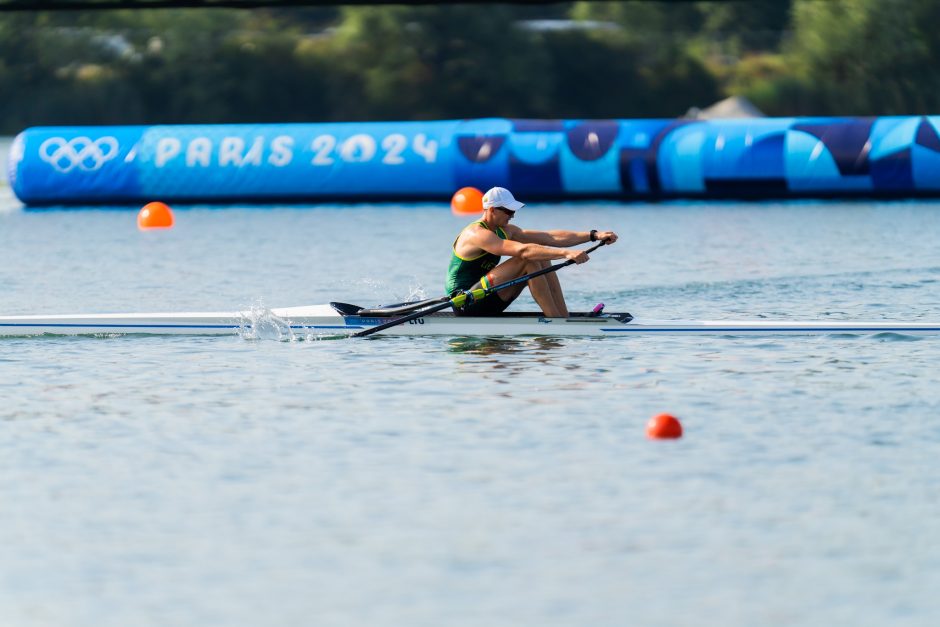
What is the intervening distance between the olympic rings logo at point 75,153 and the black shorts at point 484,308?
16.3 metres

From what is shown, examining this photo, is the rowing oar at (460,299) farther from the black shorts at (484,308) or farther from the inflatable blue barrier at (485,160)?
the inflatable blue barrier at (485,160)

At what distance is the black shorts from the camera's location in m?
13.5

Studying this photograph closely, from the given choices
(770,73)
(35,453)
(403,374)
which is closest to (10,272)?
(403,374)

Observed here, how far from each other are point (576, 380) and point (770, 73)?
48.4 meters

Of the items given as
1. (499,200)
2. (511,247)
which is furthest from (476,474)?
(499,200)

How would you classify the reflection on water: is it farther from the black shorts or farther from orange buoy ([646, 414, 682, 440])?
orange buoy ([646, 414, 682, 440])

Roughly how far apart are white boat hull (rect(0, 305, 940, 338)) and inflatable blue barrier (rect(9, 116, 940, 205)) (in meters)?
13.4

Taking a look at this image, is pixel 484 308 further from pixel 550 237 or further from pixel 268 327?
pixel 268 327

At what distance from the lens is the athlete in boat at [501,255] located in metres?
13.1

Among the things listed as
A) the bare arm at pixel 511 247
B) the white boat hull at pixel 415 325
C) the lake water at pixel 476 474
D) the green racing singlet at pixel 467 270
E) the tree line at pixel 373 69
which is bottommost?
the lake water at pixel 476 474

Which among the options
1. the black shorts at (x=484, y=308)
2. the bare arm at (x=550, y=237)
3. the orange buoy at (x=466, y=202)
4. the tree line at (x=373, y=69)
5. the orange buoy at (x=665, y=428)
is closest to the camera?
the orange buoy at (x=665, y=428)

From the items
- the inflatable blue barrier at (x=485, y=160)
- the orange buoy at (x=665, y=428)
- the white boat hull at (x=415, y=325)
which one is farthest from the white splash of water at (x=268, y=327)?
the inflatable blue barrier at (x=485, y=160)

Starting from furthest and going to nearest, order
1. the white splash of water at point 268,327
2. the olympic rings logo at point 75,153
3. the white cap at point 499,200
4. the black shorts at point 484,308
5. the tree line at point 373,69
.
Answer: the tree line at point 373,69
the olympic rings logo at point 75,153
the white splash of water at point 268,327
the black shorts at point 484,308
the white cap at point 499,200

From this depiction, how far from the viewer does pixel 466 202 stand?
2648 centimetres
